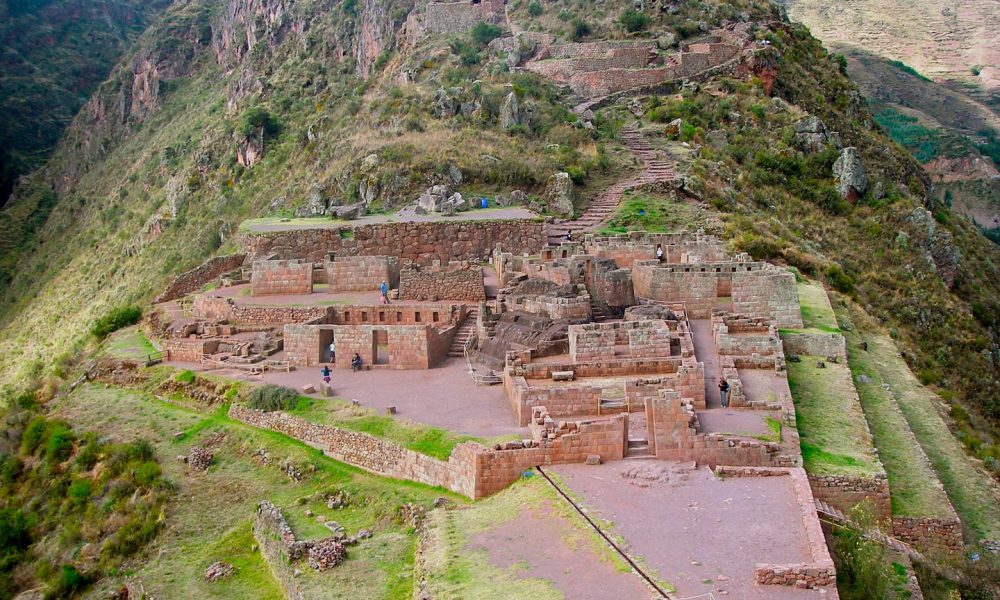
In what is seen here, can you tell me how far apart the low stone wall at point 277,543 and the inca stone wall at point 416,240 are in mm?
14866

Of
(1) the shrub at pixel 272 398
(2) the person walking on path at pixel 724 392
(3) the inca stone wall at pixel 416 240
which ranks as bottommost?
(1) the shrub at pixel 272 398

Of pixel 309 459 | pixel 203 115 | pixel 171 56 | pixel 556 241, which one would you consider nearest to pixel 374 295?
pixel 556 241

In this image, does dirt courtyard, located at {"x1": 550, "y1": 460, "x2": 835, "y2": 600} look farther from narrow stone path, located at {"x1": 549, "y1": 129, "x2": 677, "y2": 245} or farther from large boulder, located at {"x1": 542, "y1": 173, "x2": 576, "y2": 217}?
large boulder, located at {"x1": 542, "y1": 173, "x2": 576, "y2": 217}

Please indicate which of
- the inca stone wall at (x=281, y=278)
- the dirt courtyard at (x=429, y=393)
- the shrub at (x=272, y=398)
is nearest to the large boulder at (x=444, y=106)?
the inca stone wall at (x=281, y=278)

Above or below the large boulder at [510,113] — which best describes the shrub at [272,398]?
below

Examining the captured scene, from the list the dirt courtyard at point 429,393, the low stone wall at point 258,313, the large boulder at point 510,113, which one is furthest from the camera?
the large boulder at point 510,113

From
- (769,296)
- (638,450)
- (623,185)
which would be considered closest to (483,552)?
(638,450)

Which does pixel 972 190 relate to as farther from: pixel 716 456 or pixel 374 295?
pixel 716 456

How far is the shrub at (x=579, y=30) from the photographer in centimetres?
5516

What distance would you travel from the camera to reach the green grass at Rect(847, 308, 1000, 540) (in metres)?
17.3

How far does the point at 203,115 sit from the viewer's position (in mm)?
87625

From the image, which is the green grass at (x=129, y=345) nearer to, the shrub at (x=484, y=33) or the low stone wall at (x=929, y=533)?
the low stone wall at (x=929, y=533)

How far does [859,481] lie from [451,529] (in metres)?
6.28

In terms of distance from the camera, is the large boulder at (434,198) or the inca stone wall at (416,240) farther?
the large boulder at (434,198)
